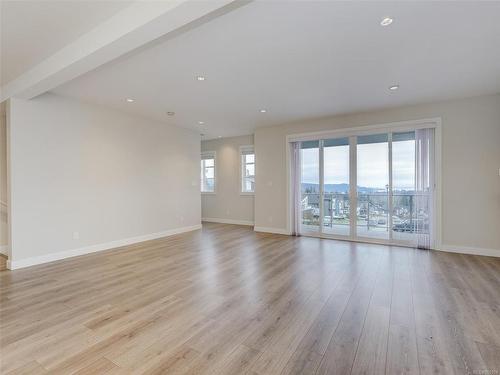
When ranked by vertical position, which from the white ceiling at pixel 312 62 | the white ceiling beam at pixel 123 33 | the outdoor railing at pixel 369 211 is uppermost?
the white ceiling at pixel 312 62

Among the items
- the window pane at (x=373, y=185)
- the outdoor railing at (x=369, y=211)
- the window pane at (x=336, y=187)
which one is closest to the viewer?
the outdoor railing at (x=369, y=211)

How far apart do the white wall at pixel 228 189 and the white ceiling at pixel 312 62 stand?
9.50 ft

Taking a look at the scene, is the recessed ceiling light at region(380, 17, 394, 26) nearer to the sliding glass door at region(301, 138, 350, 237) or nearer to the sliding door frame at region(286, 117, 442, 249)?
the sliding door frame at region(286, 117, 442, 249)

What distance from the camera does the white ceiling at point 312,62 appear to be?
2.24 m

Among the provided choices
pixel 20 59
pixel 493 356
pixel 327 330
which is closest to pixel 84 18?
pixel 20 59

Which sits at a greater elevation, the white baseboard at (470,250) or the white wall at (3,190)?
the white wall at (3,190)

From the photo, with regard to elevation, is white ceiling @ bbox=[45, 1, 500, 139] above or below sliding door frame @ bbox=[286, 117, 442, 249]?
above

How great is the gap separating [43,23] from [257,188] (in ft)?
17.1

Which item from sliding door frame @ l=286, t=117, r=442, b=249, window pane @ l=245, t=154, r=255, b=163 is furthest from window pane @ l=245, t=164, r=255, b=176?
sliding door frame @ l=286, t=117, r=442, b=249

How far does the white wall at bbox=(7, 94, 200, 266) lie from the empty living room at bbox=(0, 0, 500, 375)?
0.03 m

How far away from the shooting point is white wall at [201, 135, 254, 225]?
25.5 feet

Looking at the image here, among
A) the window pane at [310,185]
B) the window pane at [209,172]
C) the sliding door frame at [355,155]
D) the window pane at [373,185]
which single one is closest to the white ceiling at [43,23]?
the sliding door frame at [355,155]

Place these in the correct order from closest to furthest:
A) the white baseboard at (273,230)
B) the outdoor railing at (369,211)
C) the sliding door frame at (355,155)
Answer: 1. the sliding door frame at (355,155)
2. the outdoor railing at (369,211)
3. the white baseboard at (273,230)

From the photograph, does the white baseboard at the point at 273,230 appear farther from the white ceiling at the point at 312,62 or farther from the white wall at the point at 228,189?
the white ceiling at the point at 312,62
